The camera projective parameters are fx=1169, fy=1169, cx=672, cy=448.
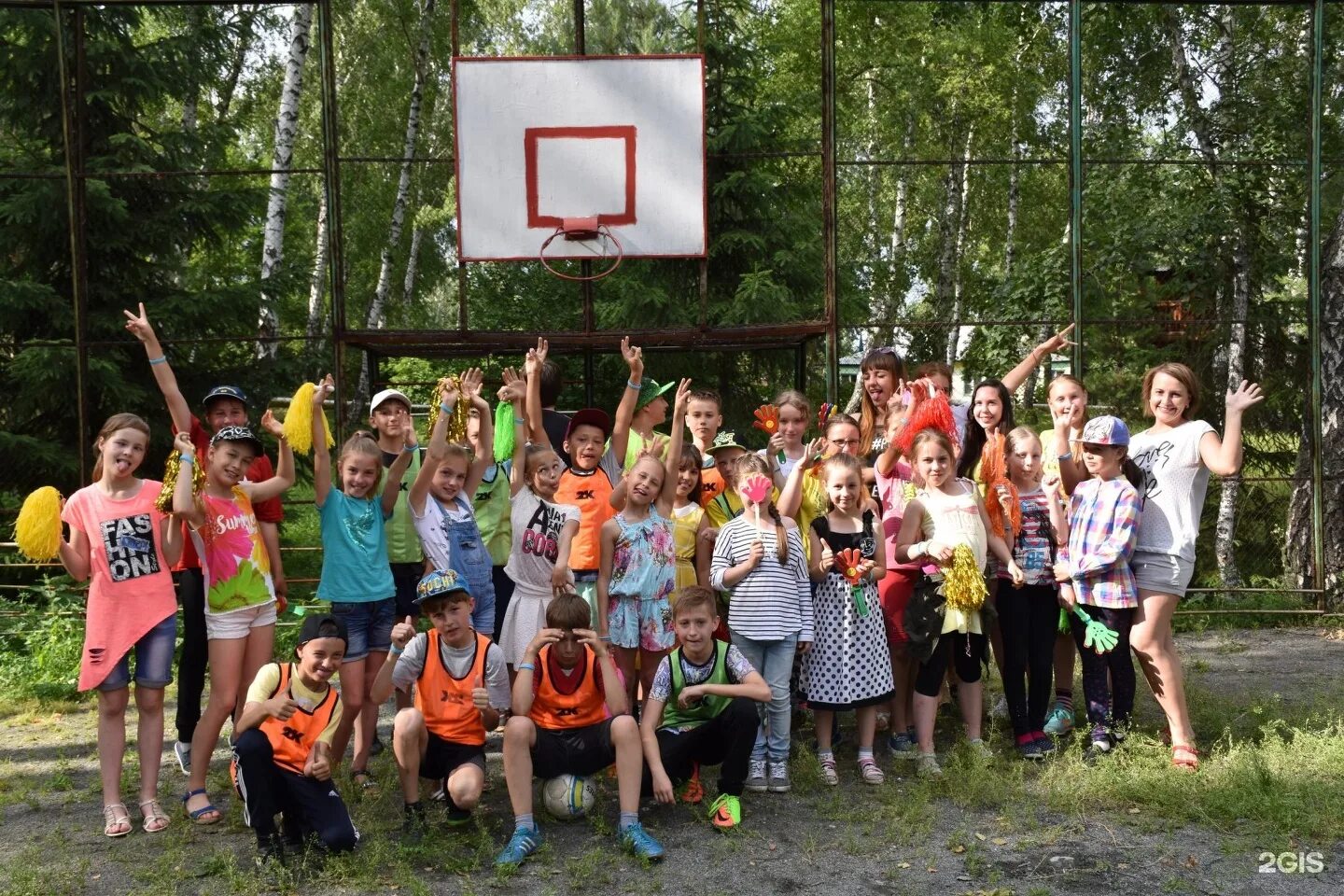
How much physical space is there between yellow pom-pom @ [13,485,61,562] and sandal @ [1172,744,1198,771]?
454 cm

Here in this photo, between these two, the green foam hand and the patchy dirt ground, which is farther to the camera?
the green foam hand

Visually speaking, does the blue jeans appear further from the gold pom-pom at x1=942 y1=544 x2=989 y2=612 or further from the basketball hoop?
the basketball hoop

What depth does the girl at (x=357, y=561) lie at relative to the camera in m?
4.70

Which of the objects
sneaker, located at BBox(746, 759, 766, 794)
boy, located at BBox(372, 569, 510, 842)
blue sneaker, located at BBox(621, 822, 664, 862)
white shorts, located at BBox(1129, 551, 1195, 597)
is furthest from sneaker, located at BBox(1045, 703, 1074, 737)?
boy, located at BBox(372, 569, 510, 842)

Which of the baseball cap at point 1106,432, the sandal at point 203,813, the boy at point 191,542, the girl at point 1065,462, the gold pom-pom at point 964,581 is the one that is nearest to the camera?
the sandal at point 203,813

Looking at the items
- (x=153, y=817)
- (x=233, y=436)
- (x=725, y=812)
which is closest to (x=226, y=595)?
(x=233, y=436)

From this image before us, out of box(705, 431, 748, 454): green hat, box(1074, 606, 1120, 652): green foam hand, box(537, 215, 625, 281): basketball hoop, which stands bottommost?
box(1074, 606, 1120, 652): green foam hand

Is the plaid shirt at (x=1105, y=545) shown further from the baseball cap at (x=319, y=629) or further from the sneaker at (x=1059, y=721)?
the baseball cap at (x=319, y=629)

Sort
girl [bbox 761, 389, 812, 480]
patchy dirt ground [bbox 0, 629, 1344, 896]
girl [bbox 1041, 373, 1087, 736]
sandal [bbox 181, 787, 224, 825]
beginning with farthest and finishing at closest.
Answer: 1. girl [bbox 761, 389, 812, 480]
2. girl [bbox 1041, 373, 1087, 736]
3. sandal [bbox 181, 787, 224, 825]
4. patchy dirt ground [bbox 0, 629, 1344, 896]

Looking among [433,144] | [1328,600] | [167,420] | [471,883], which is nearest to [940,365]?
[471,883]

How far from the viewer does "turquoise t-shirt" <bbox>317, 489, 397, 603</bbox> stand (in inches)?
185

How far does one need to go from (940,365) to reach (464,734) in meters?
2.92

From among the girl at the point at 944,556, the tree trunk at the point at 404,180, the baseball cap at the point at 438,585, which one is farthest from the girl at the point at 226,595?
the tree trunk at the point at 404,180

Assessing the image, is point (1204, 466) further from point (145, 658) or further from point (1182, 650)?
point (145, 658)
